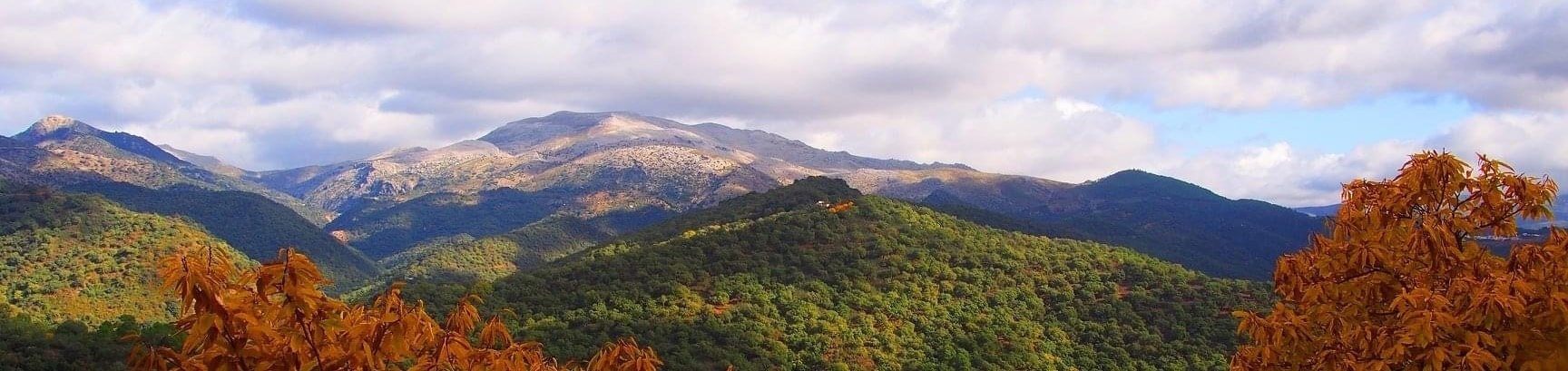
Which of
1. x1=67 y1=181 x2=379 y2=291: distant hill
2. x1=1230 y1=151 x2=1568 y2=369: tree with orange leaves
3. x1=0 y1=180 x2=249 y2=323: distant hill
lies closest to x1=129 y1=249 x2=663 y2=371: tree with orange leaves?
x1=1230 y1=151 x2=1568 y2=369: tree with orange leaves

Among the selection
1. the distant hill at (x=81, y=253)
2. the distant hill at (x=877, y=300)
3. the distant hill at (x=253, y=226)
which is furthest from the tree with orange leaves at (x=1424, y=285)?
the distant hill at (x=253, y=226)

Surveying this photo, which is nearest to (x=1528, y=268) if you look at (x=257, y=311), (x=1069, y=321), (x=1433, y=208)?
(x=1433, y=208)

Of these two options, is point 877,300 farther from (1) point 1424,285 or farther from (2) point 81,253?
(2) point 81,253

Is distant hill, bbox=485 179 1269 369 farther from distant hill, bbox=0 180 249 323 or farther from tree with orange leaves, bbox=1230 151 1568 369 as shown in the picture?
distant hill, bbox=0 180 249 323

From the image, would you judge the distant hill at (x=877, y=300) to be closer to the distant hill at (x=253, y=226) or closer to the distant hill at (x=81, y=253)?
the distant hill at (x=81, y=253)

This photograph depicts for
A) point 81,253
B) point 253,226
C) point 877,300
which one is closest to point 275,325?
point 877,300

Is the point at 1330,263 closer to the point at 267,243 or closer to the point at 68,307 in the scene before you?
the point at 68,307
